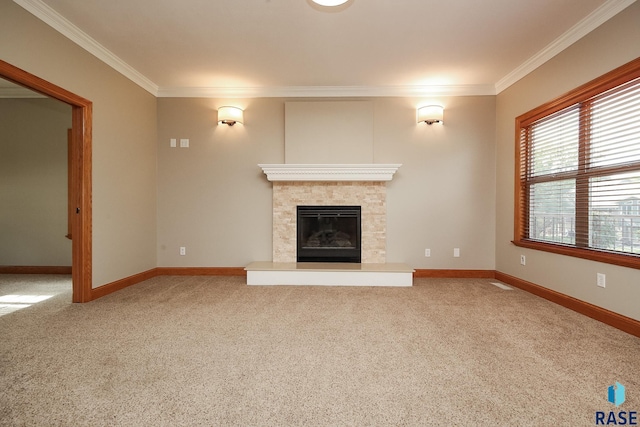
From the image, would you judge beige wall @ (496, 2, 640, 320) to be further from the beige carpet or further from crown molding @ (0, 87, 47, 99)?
crown molding @ (0, 87, 47, 99)

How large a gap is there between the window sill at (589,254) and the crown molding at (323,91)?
2148mm

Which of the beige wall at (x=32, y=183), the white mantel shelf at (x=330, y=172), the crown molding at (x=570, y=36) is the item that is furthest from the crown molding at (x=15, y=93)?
the crown molding at (x=570, y=36)

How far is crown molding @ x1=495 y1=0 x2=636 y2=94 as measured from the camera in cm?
232

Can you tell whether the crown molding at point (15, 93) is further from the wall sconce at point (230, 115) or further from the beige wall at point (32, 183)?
the wall sconce at point (230, 115)

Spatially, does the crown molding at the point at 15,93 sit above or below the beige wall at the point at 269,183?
above

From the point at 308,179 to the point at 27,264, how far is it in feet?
14.2

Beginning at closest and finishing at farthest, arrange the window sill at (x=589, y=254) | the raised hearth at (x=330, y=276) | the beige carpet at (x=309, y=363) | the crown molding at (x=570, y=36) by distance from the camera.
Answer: the beige carpet at (x=309, y=363), the window sill at (x=589, y=254), the crown molding at (x=570, y=36), the raised hearth at (x=330, y=276)

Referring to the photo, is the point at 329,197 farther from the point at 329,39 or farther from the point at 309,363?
the point at 309,363

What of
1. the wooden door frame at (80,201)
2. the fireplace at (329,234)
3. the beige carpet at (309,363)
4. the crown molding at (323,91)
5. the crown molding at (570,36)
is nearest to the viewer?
the beige carpet at (309,363)

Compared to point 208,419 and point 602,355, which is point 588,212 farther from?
point 208,419

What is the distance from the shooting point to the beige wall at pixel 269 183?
13.1 ft

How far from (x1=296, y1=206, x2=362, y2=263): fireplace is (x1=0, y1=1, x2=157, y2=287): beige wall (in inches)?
82.1

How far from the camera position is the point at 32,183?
4254mm

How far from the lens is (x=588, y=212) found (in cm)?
264
